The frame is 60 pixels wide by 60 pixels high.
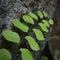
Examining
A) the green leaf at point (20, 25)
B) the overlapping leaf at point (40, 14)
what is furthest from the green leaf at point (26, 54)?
the overlapping leaf at point (40, 14)

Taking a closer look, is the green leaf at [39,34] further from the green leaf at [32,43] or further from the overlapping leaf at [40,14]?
the overlapping leaf at [40,14]

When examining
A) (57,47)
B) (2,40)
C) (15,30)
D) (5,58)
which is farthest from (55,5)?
(5,58)

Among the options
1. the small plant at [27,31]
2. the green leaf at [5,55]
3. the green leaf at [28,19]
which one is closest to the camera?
the green leaf at [5,55]

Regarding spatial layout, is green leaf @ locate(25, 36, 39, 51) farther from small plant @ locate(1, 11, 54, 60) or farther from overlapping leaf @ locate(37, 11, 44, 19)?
overlapping leaf @ locate(37, 11, 44, 19)

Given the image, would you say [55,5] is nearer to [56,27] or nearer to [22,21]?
[56,27]

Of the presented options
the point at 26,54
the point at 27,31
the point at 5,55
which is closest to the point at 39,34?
the point at 27,31

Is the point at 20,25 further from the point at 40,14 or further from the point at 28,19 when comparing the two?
the point at 40,14

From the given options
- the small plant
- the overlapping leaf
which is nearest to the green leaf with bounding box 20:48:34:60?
the small plant

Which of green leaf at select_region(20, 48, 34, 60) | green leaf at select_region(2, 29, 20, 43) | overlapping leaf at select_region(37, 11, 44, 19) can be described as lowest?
green leaf at select_region(20, 48, 34, 60)
